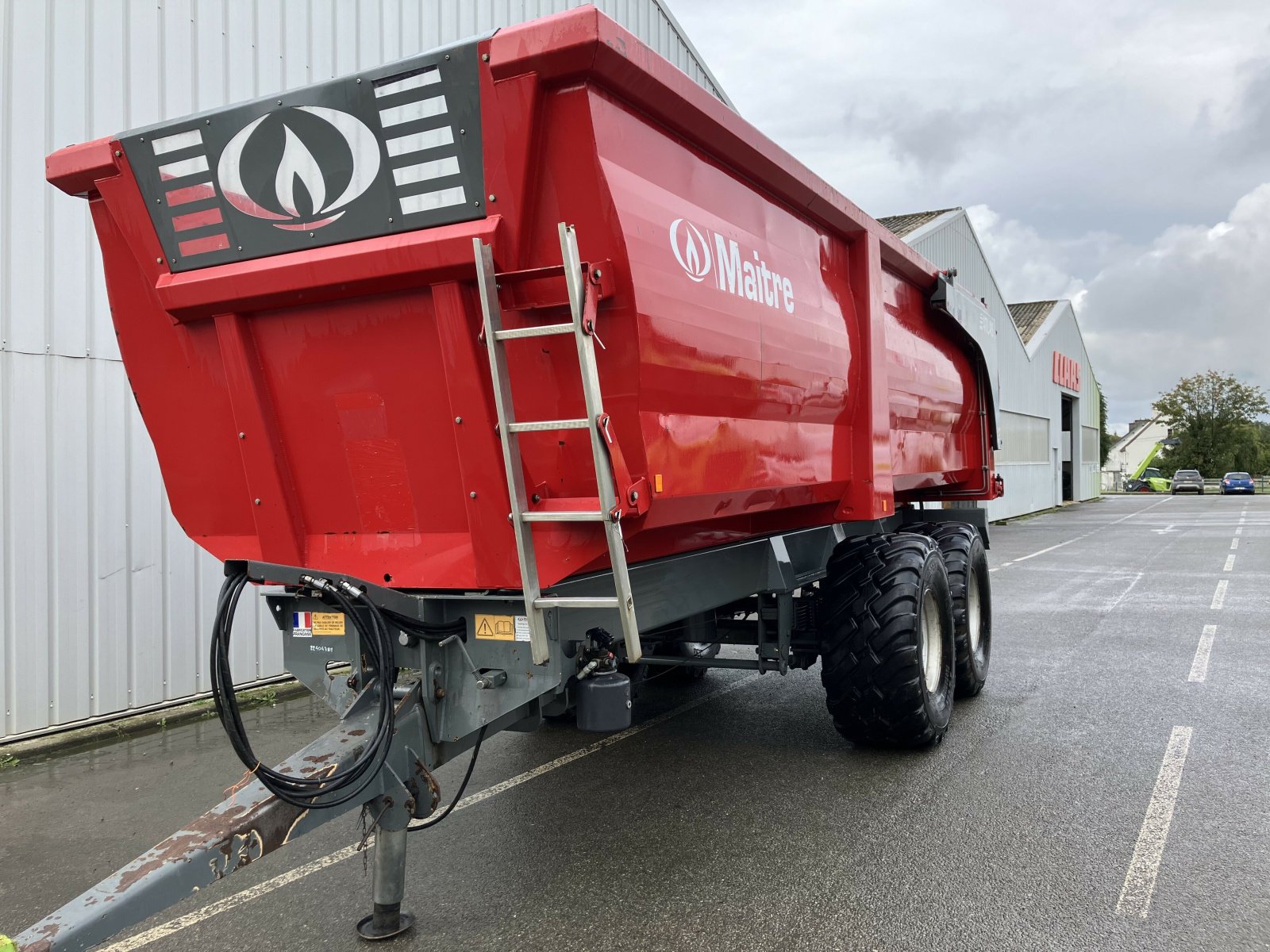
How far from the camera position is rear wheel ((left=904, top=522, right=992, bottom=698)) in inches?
268

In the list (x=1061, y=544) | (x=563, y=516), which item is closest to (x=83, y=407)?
(x=563, y=516)

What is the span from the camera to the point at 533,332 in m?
3.04

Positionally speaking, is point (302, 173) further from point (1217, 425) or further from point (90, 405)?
point (1217, 425)

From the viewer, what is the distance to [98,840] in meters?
4.80

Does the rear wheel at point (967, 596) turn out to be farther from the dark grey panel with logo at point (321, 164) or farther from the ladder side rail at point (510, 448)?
the dark grey panel with logo at point (321, 164)

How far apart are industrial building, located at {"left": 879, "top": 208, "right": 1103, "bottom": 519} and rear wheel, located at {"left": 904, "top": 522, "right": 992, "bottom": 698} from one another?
607 inches

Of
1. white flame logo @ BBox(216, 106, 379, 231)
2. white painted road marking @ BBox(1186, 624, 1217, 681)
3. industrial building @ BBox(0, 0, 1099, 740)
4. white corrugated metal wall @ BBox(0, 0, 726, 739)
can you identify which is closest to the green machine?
white painted road marking @ BBox(1186, 624, 1217, 681)

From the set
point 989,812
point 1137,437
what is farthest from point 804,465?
point 1137,437

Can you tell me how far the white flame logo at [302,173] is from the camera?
3.40 m

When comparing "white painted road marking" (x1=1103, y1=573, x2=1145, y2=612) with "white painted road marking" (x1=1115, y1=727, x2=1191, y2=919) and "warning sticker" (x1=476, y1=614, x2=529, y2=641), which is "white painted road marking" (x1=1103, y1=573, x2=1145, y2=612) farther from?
"warning sticker" (x1=476, y1=614, x2=529, y2=641)

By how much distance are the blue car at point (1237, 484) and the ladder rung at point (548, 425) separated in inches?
2184

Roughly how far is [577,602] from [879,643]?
2673 mm

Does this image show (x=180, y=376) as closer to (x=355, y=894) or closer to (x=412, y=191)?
(x=412, y=191)

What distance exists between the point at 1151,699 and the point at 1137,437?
112m
